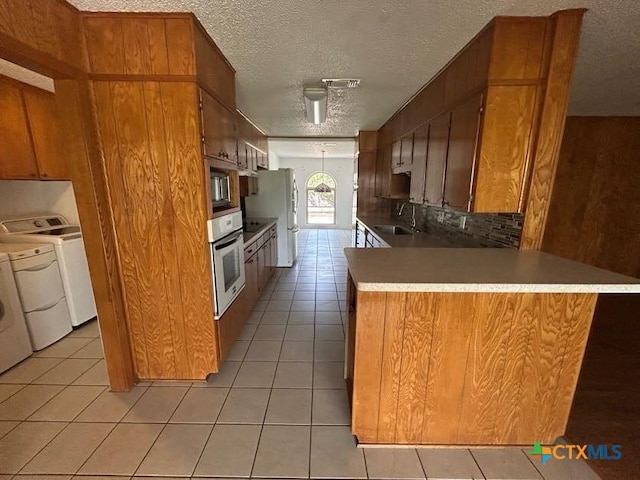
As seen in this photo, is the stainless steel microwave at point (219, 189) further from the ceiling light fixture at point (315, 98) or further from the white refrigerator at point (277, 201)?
the white refrigerator at point (277, 201)

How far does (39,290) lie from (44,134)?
1.57m

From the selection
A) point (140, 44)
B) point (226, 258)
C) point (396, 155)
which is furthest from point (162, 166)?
point (396, 155)

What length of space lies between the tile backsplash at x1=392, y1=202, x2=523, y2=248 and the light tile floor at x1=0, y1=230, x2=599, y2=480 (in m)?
1.33

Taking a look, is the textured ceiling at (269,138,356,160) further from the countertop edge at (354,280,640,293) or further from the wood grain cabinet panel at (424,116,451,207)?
the countertop edge at (354,280,640,293)

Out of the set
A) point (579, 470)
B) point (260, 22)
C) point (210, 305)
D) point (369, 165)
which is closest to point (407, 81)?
point (260, 22)

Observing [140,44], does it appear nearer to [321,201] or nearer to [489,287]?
[489,287]

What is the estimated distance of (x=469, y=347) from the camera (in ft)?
4.64

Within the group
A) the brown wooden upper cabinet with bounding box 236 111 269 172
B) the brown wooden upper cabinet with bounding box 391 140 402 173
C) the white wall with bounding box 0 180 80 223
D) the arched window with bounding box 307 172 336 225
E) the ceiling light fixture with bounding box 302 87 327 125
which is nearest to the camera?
the ceiling light fixture with bounding box 302 87 327 125

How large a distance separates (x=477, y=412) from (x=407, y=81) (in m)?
2.58

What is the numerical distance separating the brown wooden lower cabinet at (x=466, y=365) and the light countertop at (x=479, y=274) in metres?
0.10

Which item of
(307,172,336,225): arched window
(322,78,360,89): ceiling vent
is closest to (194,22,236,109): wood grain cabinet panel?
(322,78,360,89): ceiling vent

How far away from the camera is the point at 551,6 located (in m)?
1.43

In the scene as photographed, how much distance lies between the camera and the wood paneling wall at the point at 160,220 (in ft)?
5.44

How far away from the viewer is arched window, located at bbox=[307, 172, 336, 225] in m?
9.05
